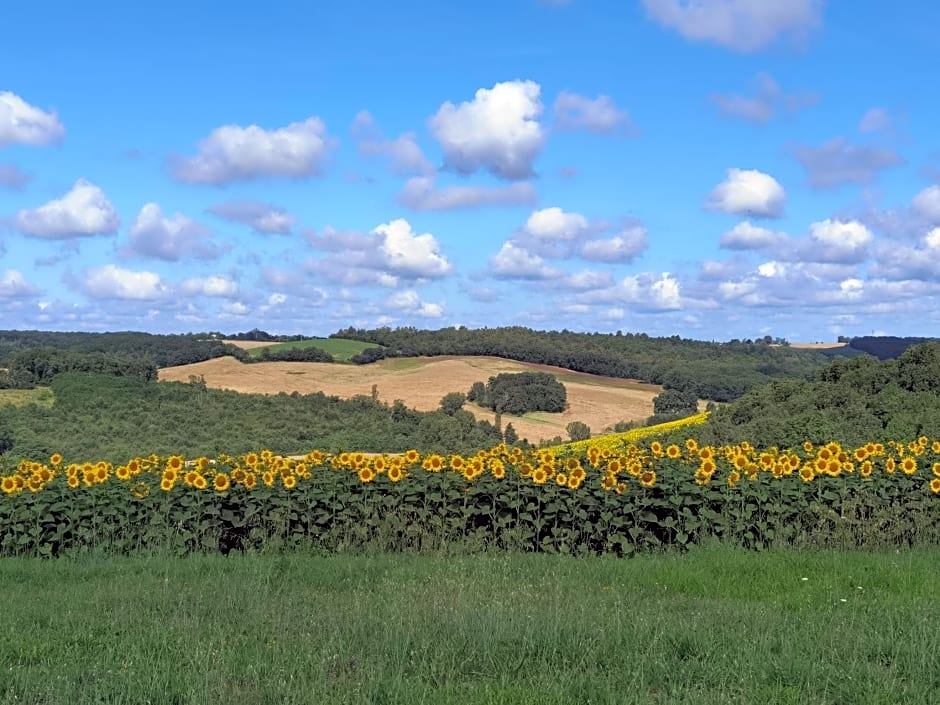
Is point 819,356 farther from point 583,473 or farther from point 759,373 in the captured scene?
point 583,473

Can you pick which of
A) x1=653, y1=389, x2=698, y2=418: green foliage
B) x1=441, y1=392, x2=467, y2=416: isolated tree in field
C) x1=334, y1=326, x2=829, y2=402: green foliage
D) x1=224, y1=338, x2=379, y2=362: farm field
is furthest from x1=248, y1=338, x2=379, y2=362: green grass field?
x1=653, y1=389, x2=698, y2=418: green foliage

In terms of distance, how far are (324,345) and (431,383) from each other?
A: 46.7ft

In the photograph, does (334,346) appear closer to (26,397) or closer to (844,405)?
(26,397)

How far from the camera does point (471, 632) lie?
17.8ft

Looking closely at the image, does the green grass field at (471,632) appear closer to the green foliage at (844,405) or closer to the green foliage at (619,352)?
the green foliage at (844,405)

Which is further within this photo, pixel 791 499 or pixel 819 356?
pixel 819 356

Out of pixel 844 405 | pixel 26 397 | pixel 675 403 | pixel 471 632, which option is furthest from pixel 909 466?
pixel 675 403

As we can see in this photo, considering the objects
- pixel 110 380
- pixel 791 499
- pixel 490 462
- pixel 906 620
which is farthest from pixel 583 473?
pixel 110 380

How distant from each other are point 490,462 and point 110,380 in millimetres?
39042

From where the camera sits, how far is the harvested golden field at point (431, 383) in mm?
47594

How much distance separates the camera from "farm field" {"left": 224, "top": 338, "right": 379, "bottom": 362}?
62.5 m

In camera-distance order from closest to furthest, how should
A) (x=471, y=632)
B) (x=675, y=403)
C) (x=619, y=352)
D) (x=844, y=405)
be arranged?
(x=471, y=632) → (x=844, y=405) → (x=675, y=403) → (x=619, y=352)

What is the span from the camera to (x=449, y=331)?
70375 mm

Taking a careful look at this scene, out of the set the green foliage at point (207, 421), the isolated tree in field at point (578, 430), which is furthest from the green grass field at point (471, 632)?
the isolated tree in field at point (578, 430)
